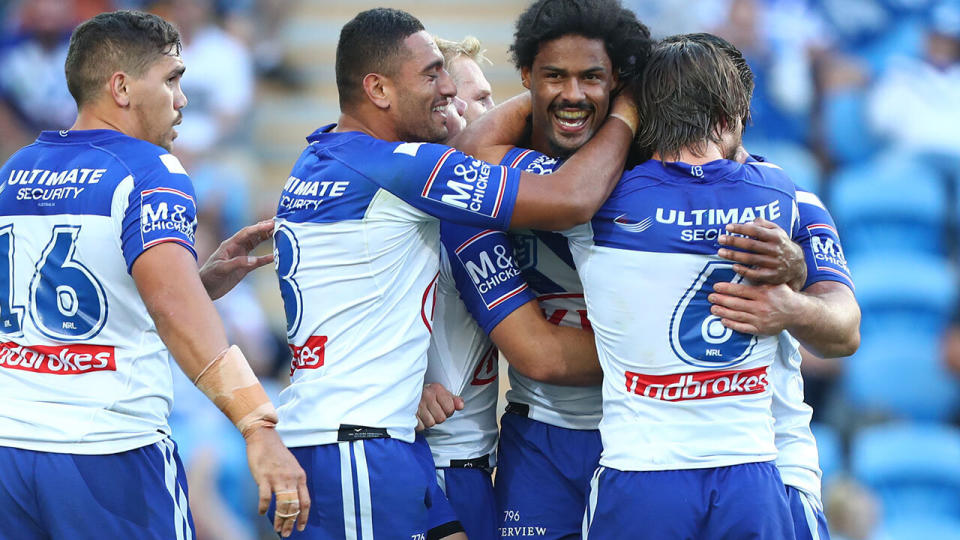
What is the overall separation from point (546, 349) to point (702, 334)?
1.97 ft

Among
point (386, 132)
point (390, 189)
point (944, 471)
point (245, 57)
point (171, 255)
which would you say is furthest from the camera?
point (245, 57)

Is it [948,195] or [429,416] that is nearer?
[429,416]

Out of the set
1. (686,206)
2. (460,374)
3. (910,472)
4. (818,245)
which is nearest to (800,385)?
(818,245)

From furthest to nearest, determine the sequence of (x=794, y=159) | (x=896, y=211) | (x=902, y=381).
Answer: (x=794, y=159), (x=896, y=211), (x=902, y=381)

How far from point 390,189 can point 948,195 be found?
723cm

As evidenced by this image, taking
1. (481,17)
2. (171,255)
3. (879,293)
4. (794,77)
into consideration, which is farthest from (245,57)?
(171,255)

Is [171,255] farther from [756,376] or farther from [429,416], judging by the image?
[756,376]

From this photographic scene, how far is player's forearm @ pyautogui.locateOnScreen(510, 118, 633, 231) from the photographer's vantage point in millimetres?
3861

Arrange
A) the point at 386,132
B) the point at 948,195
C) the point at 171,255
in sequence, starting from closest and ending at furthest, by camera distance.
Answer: the point at 171,255
the point at 386,132
the point at 948,195

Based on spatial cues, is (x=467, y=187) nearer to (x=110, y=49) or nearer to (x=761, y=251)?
(x=761, y=251)

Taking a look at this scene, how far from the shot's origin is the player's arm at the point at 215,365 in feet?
11.5

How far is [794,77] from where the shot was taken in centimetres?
1011

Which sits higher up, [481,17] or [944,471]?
[481,17]

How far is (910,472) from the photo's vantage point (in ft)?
29.6
